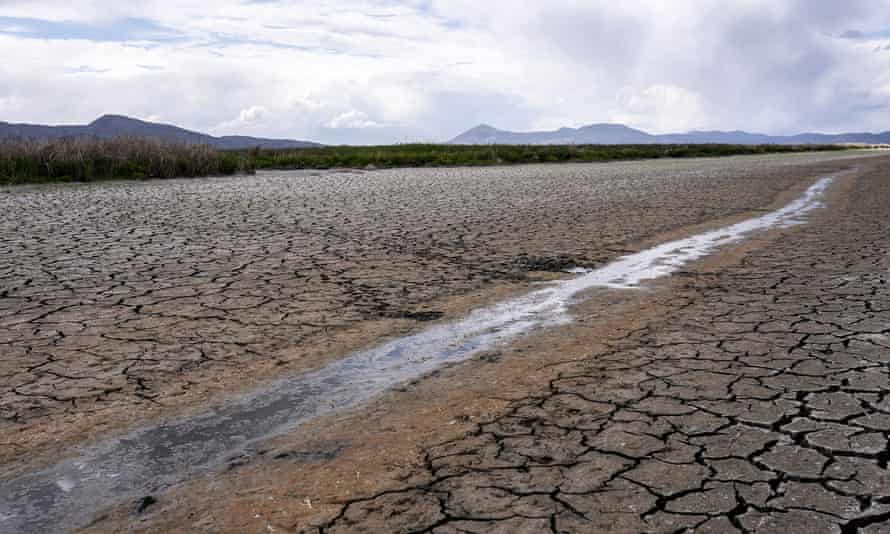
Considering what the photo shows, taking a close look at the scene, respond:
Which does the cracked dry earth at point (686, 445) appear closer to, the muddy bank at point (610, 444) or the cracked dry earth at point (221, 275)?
the muddy bank at point (610, 444)

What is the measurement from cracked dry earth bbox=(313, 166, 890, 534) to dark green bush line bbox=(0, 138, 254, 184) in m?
19.7

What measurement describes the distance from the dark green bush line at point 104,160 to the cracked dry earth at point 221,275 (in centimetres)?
616

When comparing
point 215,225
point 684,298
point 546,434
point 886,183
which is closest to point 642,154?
point 886,183

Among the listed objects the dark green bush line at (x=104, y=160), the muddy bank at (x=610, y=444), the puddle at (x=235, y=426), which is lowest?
the puddle at (x=235, y=426)

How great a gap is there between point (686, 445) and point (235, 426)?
1903 mm

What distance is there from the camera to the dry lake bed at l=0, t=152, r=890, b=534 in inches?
101

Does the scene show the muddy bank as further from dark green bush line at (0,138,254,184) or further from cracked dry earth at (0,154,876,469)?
dark green bush line at (0,138,254,184)

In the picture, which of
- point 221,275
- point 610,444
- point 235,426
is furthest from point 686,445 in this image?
point 221,275

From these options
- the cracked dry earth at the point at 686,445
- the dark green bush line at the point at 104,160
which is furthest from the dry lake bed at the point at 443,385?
the dark green bush line at the point at 104,160

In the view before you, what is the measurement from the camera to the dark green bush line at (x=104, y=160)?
20.4 m

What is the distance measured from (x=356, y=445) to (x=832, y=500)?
5.59ft

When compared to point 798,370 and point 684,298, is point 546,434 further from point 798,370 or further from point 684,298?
point 684,298

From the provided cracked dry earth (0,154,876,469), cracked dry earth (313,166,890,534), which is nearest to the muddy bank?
cracked dry earth (313,166,890,534)

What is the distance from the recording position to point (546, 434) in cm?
311
